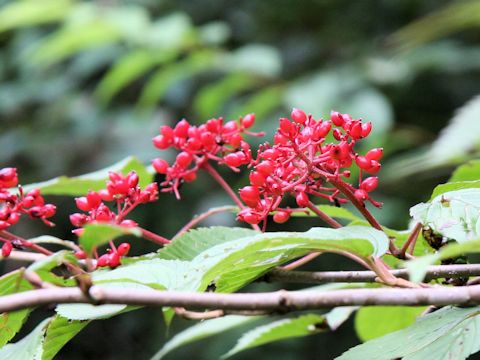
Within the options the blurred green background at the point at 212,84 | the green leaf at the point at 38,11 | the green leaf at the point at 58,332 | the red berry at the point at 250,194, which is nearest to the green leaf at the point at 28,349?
the green leaf at the point at 58,332

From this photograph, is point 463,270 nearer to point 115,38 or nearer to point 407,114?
point 115,38

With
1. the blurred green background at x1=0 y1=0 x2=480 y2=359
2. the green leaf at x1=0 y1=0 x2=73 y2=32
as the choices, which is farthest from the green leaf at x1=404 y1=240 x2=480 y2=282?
the green leaf at x1=0 y1=0 x2=73 y2=32

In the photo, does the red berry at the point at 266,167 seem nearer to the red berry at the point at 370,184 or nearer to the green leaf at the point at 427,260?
the red berry at the point at 370,184

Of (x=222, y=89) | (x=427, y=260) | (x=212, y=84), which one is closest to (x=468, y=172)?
(x=427, y=260)

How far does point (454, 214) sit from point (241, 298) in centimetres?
23

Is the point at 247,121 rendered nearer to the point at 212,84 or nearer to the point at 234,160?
the point at 234,160

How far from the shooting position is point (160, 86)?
2.25 metres

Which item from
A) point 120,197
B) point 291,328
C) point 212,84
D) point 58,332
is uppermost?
point 120,197

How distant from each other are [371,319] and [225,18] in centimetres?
232

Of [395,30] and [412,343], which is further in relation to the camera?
[395,30]

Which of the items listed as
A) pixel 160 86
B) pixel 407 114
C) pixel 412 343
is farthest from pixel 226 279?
pixel 407 114

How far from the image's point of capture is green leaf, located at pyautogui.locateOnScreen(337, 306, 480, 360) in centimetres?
54

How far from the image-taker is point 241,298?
41 centimetres

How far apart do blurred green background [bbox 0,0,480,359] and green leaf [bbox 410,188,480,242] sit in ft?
3.19
